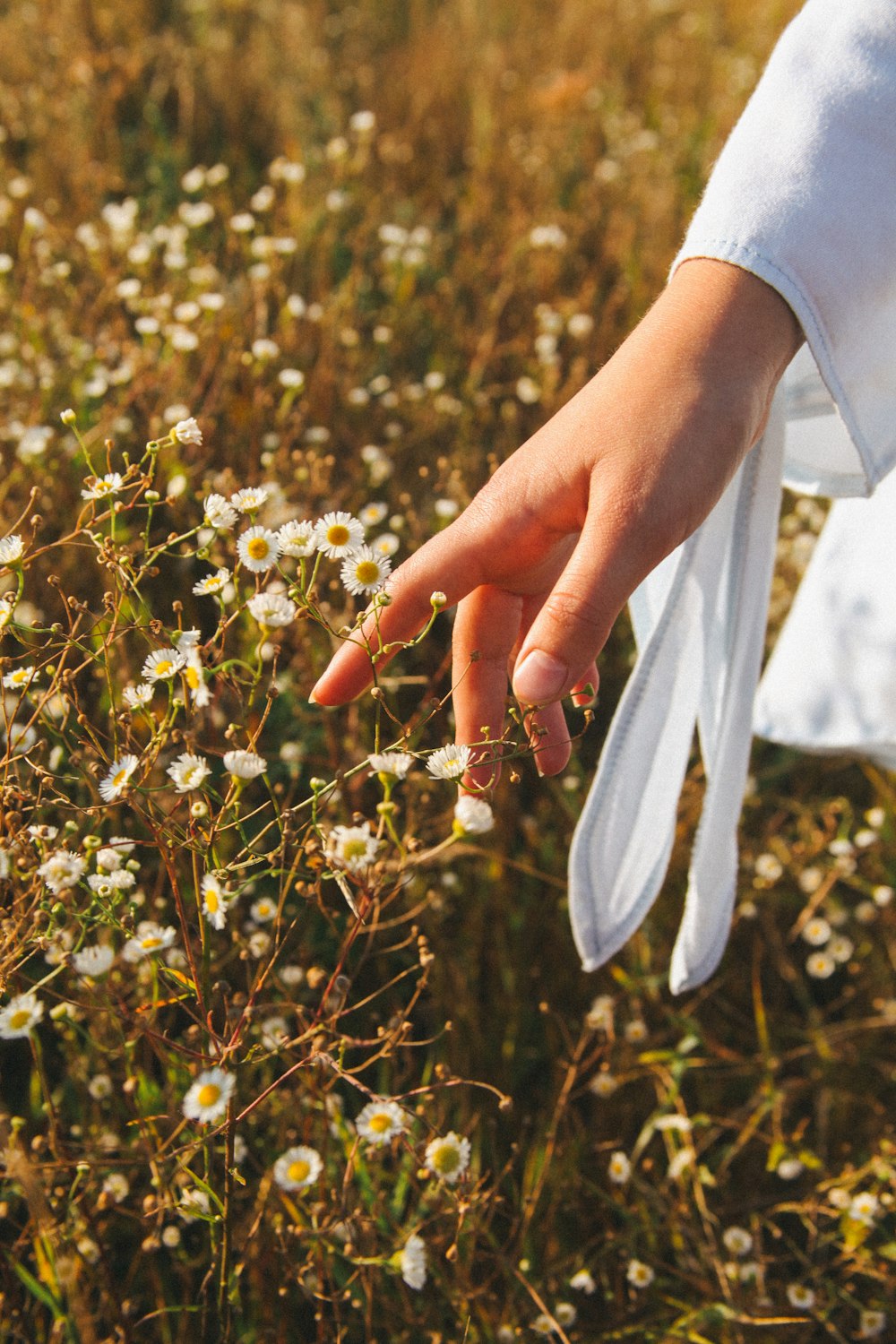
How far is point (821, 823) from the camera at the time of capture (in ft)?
7.41

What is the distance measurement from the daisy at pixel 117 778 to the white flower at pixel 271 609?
0.58 ft

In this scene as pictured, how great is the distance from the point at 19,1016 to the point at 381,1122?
0.38m


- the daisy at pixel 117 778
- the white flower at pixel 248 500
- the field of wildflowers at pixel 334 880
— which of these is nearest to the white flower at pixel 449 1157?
the field of wildflowers at pixel 334 880

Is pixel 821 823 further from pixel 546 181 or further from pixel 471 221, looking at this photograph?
pixel 546 181

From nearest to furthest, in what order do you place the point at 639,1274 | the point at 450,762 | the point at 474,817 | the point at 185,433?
the point at 474,817 < the point at 450,762 < the point at 185,433 < the point at 639,1274

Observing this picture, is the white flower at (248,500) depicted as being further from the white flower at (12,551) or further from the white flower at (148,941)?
the white flower at (148,941)

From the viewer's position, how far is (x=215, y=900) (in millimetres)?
973

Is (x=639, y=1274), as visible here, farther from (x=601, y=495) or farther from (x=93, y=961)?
(x=601, y=495)

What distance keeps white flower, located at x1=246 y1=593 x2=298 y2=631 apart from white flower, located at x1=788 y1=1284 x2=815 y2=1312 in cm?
113

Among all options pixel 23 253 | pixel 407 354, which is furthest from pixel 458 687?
pixel 407 354

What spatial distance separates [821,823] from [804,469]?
0.91 meters

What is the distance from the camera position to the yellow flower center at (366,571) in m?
1.12

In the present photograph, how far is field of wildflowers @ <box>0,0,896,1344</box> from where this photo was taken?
1.04 metres

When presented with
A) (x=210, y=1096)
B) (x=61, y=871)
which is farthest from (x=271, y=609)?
(x=210, y=1096)
